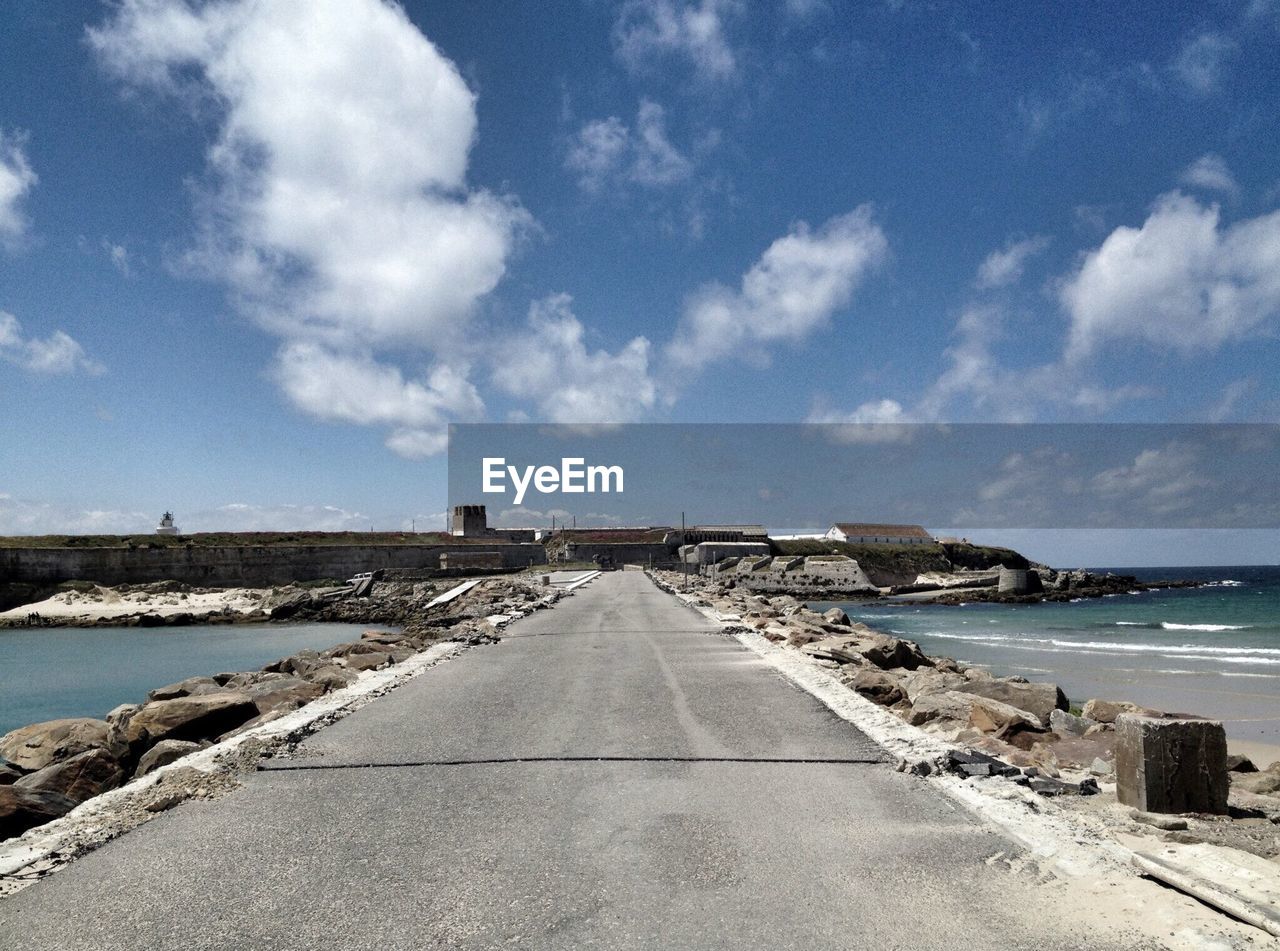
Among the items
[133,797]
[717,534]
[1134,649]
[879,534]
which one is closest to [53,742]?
[133,797]

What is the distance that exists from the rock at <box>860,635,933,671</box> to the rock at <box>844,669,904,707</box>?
465 centimetres

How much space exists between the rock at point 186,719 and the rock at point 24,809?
3056 mm

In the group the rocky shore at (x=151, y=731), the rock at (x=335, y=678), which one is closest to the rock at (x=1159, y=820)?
the rocky shore at (x=151, y=731)

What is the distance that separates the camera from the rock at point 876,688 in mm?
11148

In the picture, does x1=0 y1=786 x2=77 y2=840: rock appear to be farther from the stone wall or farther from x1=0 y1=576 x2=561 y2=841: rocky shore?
the stone wall

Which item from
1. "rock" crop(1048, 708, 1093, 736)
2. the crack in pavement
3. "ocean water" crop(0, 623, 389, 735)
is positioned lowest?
"ocean water" crop(0, 623, 389, 735)

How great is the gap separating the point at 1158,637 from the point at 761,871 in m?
39.8

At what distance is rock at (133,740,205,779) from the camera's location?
808 centimetres

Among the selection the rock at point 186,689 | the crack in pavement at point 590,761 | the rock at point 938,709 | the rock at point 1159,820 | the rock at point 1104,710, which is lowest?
the rock at point 1104,710

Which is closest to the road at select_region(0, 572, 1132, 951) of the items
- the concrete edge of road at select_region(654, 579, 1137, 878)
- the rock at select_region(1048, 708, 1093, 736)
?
the concrete edge of road at select_region(654, 579, 1137, 878)

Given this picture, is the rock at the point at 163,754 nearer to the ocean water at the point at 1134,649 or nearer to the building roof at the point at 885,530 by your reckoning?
the ocean water at the point at 1134,649

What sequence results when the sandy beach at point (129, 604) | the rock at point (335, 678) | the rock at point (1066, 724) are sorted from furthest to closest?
the sandy beach at point (129, 604), the rock at point (335, 678), the rock at point (1066, 724)

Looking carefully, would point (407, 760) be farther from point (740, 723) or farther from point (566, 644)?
point (566, 644)

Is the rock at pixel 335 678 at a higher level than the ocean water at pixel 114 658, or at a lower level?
higher
